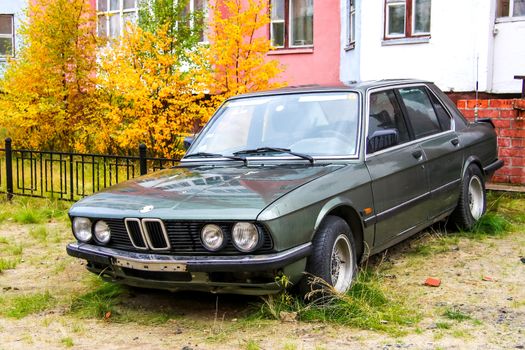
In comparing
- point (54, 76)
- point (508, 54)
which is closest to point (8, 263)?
point (54, 76)

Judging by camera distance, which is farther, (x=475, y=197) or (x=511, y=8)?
(x=511, y=8)

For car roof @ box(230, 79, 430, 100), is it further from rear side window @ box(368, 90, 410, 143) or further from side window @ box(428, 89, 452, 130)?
side window @ box(428, 89, 452, 130)

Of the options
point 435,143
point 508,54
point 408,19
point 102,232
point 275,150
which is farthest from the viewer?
point 408,19

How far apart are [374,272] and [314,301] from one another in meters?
1.22

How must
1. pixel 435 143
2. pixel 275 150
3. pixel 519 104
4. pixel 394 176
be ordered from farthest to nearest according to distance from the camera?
pixel 519 104, pixel 435 143, pixel 394 176, pixel 275 150

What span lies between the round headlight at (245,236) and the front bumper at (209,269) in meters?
0.06

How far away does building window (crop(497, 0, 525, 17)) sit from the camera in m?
13.7

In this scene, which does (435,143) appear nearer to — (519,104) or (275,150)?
(275,150)

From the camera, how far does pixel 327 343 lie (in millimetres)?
4395

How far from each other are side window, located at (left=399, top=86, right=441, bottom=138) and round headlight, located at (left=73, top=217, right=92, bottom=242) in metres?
3.06

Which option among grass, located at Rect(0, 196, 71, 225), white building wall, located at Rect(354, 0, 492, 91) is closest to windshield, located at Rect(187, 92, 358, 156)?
grass, located at Rect(0, 196, 71, 225)

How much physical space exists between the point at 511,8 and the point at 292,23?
20.6 ft

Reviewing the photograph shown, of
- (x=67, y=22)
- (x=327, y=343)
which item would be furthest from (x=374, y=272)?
(x=67, y=22)

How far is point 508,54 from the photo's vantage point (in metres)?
13.7
